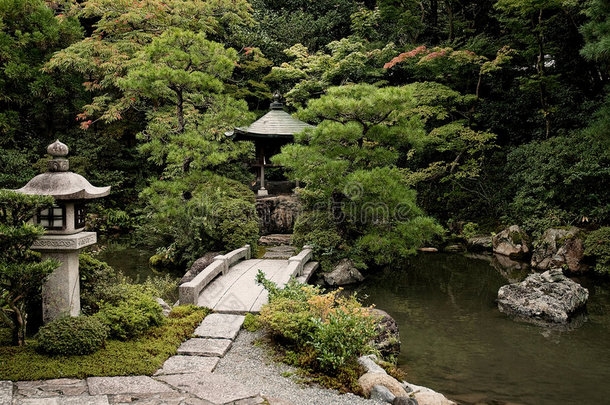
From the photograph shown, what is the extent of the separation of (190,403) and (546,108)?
17201 mm

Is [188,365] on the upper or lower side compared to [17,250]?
lower

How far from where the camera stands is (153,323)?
22.2 feet

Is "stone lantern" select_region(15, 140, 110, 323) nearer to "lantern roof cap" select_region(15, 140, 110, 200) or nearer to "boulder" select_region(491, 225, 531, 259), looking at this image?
"lantern roof cap" select_region(15, 140, 110, 200)

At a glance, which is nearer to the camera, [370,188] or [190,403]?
[190,403]

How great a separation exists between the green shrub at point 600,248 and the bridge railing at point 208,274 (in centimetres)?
969

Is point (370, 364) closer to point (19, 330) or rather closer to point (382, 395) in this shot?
point (382, 395)

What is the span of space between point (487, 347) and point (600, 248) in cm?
695

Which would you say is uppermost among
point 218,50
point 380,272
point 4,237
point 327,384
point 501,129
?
point 218,50

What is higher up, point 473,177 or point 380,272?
point 473,177

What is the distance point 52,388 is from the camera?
4.88 metres

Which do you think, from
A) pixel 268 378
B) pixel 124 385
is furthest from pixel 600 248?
pixel 124 385

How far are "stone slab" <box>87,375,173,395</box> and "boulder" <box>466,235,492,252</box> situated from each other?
14.1 metres

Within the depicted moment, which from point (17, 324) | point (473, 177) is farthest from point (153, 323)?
point (473, 177)

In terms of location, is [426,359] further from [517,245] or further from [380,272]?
[517,245]
